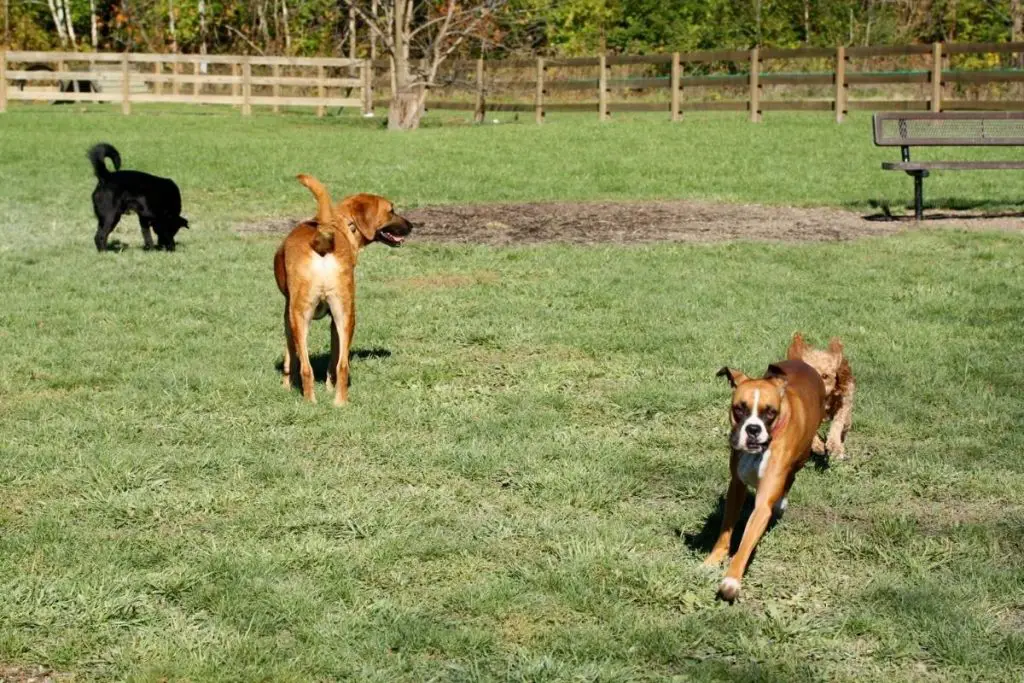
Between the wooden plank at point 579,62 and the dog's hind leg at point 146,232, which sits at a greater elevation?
the wooden plank at point 579,62

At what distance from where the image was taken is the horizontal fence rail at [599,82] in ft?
101

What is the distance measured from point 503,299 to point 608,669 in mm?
6225

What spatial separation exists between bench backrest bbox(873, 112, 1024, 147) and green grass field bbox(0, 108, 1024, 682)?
2.68 m

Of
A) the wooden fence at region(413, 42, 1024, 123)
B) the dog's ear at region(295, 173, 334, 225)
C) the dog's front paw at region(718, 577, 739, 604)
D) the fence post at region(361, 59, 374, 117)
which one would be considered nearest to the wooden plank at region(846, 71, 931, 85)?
the wooden fence at region(413, 42, 1024, 123)

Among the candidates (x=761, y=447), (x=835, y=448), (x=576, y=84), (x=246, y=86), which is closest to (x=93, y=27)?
(x=246, y=86)

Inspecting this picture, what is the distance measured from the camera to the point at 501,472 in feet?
19.1

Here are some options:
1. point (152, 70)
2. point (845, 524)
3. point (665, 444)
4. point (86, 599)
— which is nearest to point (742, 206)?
point (665, 444)

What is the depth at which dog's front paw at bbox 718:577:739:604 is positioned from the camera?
4328 mm

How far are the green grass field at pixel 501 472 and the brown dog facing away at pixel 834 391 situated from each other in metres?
0.14

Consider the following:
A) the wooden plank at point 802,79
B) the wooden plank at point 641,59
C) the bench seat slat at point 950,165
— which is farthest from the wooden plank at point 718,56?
the bench seat slat at point 950,165

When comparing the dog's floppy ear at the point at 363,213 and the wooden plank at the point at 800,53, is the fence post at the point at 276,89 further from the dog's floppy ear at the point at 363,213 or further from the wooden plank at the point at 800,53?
the dog's floppy ear at the point at 363,213

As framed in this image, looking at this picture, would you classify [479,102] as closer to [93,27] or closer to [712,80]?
[712,80]

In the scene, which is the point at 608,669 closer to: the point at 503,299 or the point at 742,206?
the point at 503,299

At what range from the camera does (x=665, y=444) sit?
247 inches
